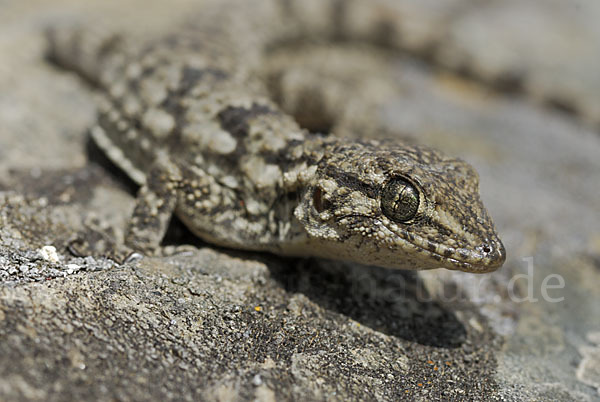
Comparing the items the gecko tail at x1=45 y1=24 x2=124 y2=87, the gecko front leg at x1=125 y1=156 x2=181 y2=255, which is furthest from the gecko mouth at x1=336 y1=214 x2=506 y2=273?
the gecko tail at x1=45 y1=24 x2=124 y2=87

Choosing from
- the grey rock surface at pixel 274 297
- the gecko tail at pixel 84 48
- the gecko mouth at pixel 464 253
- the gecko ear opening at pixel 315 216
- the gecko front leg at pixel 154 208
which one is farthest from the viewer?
the gecko tail at pixel 84 48

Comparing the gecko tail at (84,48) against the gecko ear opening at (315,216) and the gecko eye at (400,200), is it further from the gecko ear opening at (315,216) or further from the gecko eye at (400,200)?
the gecko eye at (400,200)

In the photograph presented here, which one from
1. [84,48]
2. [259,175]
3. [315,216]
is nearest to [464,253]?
[315,216]

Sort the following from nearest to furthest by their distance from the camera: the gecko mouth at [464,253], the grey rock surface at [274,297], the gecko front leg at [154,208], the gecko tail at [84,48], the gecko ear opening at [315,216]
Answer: the grey rock surface at [274,297] → the gecko mouth at [464,253] → the gecko ear opening at [315,216] → the gecko front leg at [154,208] → the gecko tail at [84,48]

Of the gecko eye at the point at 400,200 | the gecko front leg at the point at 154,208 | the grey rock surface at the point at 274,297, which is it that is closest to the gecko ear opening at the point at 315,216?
the gecko eye at the point at 400,200

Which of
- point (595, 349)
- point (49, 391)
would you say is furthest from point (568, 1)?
point (49, 391)

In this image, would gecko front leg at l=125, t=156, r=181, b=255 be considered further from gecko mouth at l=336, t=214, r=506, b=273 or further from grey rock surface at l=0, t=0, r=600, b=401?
gecko mouth at l=336, t=214, r=506, b=273

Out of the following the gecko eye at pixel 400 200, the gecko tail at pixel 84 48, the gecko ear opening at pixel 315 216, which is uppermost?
the gecko eye at pixel 400 200
